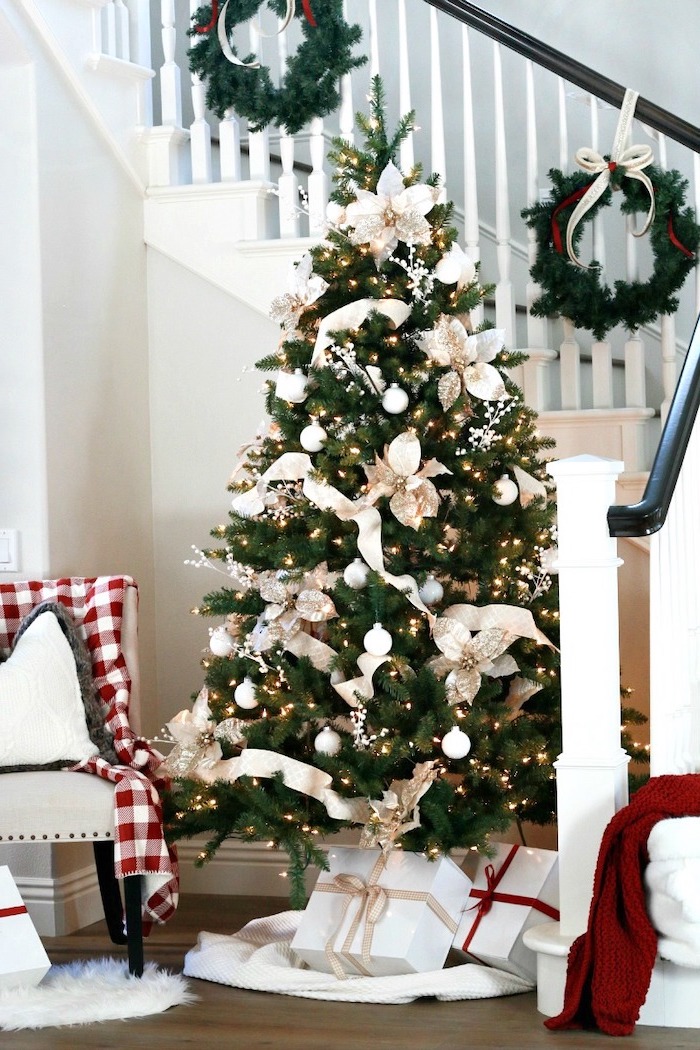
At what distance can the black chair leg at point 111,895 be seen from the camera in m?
3.17

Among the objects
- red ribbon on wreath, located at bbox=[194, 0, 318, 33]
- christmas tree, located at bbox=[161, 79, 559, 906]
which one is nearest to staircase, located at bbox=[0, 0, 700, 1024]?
red ribbon on wreath, located at bbox=[194, 0, 318, 33]

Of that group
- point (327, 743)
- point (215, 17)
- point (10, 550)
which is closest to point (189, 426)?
point (10, 550)

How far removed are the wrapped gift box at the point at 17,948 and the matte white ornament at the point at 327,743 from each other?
0.70m

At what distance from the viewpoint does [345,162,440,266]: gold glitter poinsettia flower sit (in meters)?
2.96

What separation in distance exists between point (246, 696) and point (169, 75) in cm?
201

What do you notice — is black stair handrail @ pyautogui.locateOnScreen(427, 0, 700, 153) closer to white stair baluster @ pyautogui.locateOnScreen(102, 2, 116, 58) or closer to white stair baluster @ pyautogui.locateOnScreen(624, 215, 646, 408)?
white stair baluster @ pyautogui.locateOnScreen(624, 215, 646, 408)

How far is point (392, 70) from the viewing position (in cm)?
484

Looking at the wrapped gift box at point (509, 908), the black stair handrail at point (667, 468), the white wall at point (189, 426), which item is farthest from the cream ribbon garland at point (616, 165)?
the wrapped gift box at point (509, 908)

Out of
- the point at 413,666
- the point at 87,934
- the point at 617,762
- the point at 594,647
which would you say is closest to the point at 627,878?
the point at 617,762

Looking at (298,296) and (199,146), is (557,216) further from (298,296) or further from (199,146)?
(199,146)

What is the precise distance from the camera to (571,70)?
358 centimetres

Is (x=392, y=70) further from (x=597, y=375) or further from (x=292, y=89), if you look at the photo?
(x=597, y=375)

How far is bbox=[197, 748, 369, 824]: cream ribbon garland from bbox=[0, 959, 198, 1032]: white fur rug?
0.46 metres

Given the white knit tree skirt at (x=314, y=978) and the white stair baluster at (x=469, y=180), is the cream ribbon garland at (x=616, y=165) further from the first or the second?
the white knit tree skirt at (x=314, y=978)
